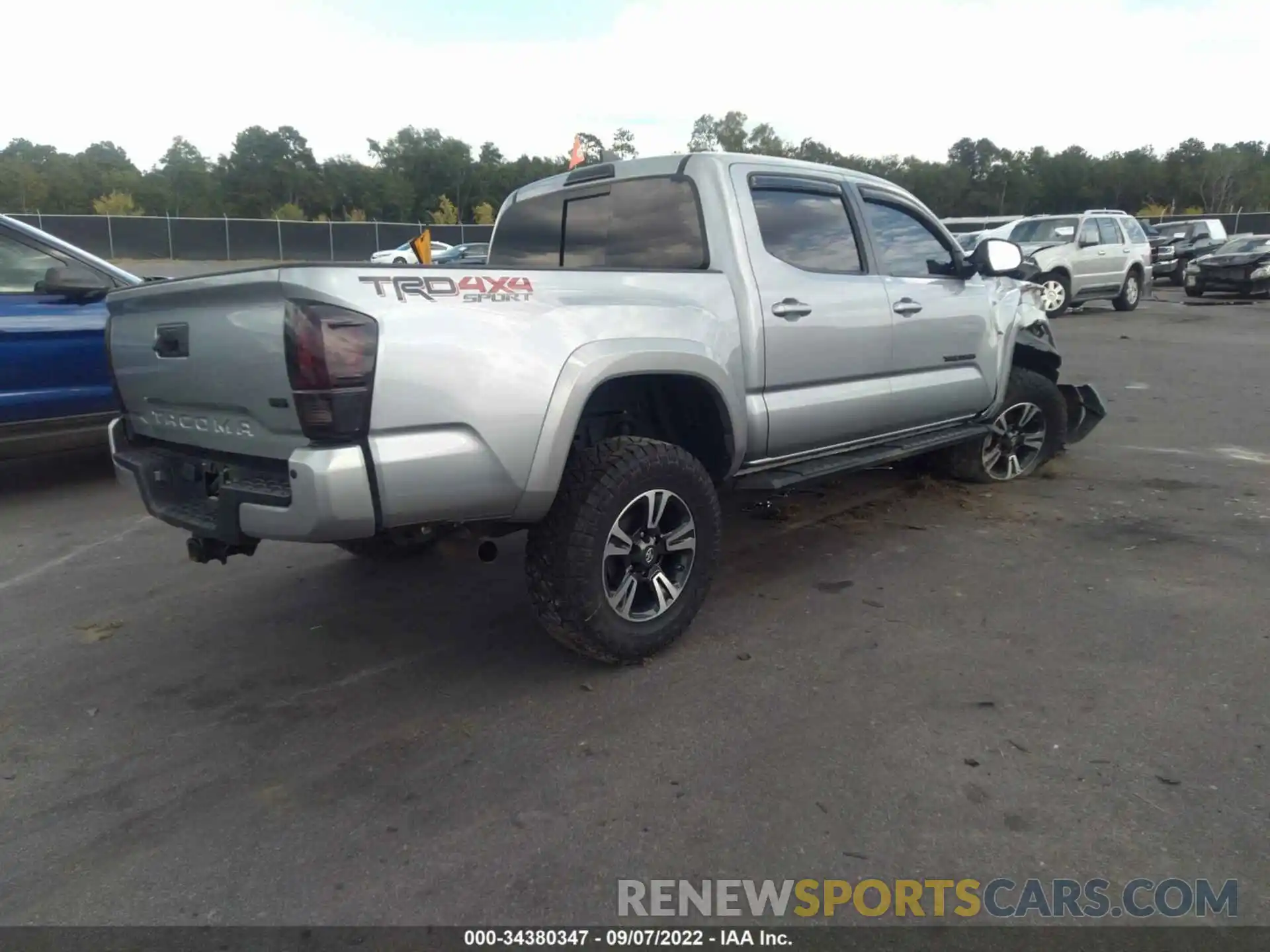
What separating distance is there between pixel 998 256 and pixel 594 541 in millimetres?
3260

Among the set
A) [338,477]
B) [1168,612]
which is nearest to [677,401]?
[338,477]

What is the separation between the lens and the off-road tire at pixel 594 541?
3.35 m

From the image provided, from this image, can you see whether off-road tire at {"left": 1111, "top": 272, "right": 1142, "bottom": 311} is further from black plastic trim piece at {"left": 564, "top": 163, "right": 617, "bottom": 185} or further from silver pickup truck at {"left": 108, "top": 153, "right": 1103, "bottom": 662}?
black plastic trim piece at {"left": 564, "top": 163, "right": 617, "bottom": 185}

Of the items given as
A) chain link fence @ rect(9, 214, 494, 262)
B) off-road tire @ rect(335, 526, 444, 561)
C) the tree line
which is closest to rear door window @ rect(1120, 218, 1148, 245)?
off-road tire @ rect(335, 526, 444, 561)

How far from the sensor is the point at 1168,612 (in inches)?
160

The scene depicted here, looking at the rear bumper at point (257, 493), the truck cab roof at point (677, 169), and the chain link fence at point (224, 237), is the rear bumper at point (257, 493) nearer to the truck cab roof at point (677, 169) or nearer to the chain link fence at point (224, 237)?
the truck cab roof at point (677, 169)

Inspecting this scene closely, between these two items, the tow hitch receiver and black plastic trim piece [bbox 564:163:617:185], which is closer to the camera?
the tow hitch receiver

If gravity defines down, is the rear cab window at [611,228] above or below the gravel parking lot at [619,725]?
above

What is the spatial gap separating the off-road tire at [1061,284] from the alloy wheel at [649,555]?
14.6 m

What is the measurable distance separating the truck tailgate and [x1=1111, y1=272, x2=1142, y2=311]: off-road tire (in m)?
18.1

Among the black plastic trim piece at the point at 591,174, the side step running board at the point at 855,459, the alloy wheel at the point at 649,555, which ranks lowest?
the alloy wheel at the point at 649,555

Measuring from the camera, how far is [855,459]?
4.68 meters

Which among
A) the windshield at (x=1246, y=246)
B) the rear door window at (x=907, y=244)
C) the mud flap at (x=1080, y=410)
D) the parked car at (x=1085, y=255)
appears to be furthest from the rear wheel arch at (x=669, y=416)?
the windshield at (x=1246, y=246)

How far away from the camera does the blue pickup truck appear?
229 inches
